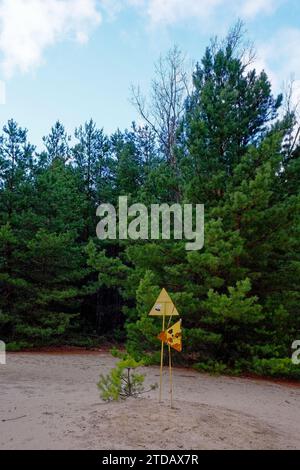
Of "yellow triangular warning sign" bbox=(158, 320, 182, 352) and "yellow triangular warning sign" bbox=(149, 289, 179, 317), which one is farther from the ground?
"yellow triangular warning sign" bbox=(149, 289, 179, 317)

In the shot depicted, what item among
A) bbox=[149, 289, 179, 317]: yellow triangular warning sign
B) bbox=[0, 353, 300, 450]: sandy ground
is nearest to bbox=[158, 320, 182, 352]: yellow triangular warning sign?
bbox=[149, 289, 179, 317]: yellow triangular warning sign

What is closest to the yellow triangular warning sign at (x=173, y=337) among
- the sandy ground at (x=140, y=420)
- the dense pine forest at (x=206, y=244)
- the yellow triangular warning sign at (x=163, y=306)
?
the yellow triangular warning sign at (x=163, y=306)

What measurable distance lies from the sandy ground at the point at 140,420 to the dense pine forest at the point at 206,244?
2.79 meters

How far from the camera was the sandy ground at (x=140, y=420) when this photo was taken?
438 cm

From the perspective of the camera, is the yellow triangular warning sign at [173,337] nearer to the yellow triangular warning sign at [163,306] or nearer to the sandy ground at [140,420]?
the yellow triangular warning sign at [163,306]

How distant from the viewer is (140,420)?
496 centimetres

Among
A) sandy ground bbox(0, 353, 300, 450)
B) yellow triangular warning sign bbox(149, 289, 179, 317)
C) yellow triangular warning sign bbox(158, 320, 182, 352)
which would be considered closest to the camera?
sandy ground bbox(0, 353, 300, 450)

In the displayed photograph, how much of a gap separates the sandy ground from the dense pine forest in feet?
9.17

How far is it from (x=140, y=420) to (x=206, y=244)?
6.85m

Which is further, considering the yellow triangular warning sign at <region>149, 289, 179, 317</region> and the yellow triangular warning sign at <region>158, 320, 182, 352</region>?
the yellow triangular warning sign at <region>149, 289, 179, 317</region>

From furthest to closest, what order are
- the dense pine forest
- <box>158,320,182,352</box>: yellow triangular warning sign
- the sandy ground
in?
1. the dense pine forest
2. <box>158,320,182,352</box>: yellow triangular warning sign
3. the sandy ground

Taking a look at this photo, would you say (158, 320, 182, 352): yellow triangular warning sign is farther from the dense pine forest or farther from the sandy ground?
the dense pine forest

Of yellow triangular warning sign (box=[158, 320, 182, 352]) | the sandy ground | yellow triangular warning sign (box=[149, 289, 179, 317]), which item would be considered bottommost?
the sandy ground

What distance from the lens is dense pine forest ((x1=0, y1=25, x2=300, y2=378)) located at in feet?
37.2
